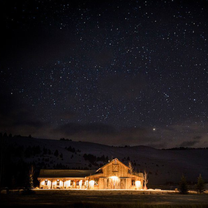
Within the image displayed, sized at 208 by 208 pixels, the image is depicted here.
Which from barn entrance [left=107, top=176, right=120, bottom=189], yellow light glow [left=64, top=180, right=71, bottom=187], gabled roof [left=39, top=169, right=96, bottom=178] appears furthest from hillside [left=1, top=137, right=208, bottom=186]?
barn entrance [left=107, top=176, right=120, bottom=189]

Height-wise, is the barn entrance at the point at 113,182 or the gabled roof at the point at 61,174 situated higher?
the gabled roof at the point at 61,174

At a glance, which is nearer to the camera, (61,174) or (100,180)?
(100,180)

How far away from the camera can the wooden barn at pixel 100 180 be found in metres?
50.2

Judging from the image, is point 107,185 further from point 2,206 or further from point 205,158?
point 205,158

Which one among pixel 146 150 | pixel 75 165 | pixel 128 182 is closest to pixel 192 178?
pixel 75 165

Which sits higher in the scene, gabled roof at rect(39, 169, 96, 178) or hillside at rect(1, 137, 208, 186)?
hillside at rect(1, 137, 208, 186)

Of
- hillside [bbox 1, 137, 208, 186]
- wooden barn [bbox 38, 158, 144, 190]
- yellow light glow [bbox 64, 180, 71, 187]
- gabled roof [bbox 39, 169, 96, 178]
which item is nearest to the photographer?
wooden barn [bbox 38, 158, 144, 190]

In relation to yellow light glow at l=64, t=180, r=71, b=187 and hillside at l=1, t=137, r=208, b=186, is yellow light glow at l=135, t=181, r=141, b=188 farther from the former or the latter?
hillside at l=1, t=137, r=208, b=186

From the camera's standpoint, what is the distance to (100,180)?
50.4 metres

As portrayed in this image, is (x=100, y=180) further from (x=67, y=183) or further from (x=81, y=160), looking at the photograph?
(x=81, y=160)

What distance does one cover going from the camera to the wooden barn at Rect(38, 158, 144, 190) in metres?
50.2

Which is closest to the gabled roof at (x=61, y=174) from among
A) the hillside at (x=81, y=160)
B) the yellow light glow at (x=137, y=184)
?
the yellow light glow at (x=137, y=184)

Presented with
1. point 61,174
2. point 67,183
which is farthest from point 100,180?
point 61,174

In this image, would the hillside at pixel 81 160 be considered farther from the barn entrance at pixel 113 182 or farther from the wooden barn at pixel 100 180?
the barn entrance at pixel 113 182
